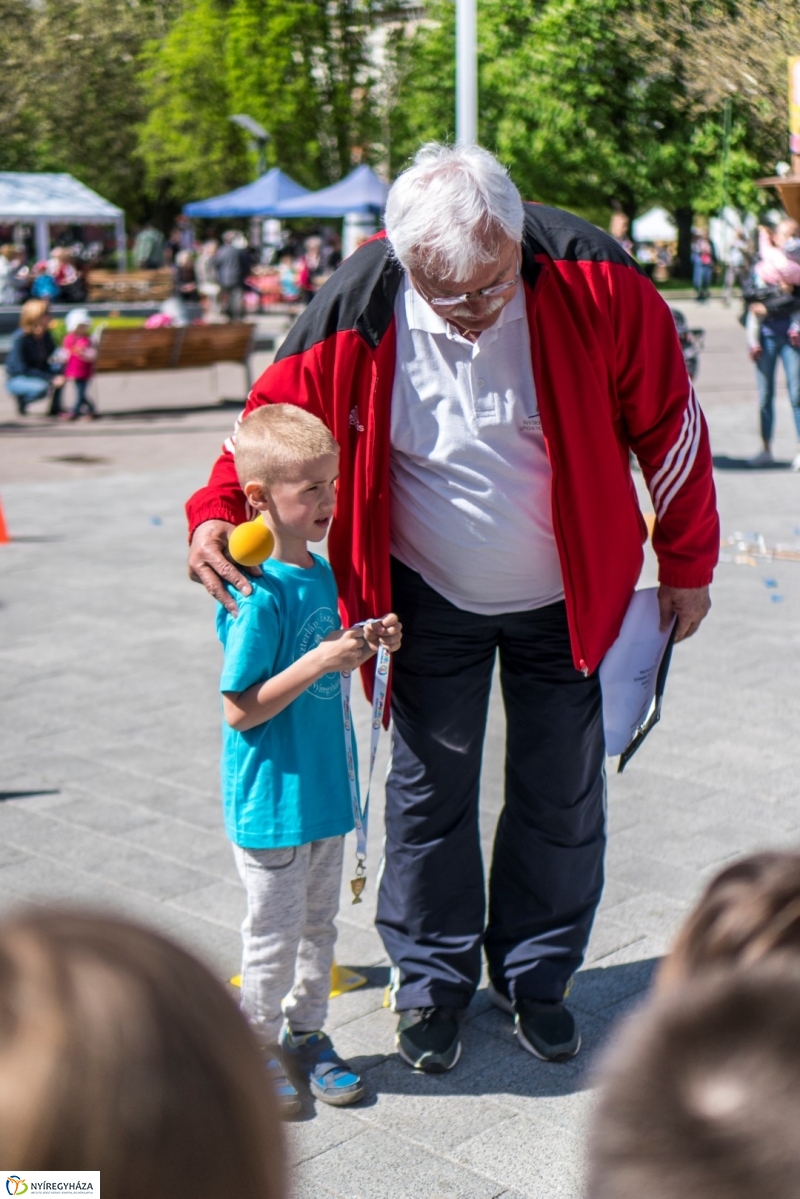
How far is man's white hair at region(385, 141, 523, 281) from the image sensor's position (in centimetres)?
259

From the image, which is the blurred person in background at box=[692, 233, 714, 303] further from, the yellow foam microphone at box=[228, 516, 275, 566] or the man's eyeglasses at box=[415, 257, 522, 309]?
→ the yellow foam microphone at box=[228, 516, 275, 566]

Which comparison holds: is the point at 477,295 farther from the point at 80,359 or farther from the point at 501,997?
the point at 80,359

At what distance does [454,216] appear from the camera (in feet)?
8.50

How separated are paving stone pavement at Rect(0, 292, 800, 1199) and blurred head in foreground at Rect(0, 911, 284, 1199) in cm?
22

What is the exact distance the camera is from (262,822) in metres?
2.73

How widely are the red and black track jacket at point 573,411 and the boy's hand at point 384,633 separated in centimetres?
26

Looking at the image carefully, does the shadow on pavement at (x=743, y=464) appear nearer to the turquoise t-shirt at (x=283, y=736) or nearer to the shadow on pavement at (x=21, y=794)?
the shadow on pavement at (x=21, y=794)

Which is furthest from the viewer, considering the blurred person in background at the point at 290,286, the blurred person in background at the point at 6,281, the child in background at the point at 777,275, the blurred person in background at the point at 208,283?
the blurred person in background at the point at 290,286

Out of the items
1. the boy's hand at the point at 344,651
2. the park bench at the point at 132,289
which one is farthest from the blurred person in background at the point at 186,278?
the boy's hand at the point at 344,651

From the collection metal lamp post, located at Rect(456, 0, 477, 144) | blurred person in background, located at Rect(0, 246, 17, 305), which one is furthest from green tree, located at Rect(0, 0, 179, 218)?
metal lamp post, located at Rect(456, 0, 477, 144)

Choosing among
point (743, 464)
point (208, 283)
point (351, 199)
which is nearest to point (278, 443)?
point (743, 464)

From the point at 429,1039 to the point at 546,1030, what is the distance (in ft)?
0.82

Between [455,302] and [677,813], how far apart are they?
222 centimetres

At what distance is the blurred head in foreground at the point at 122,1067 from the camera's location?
0.87 m
